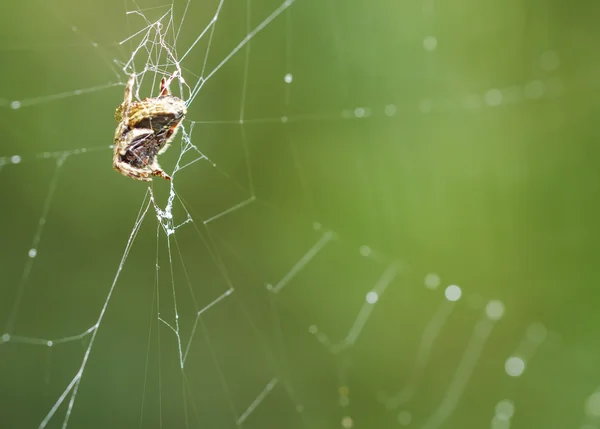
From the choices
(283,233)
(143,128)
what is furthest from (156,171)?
(283,233)

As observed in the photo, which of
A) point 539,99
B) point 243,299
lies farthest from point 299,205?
point 539,99

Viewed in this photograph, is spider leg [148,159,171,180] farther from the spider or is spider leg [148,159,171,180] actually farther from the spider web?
the spider web

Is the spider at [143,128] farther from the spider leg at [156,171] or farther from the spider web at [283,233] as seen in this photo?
the spider web at [283,233]

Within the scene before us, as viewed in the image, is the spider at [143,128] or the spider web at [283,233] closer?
the spider at [143,128]

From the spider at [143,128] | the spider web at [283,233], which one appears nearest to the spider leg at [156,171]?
the spider at [143,128]

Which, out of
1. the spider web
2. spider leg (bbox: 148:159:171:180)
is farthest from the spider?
the spider web

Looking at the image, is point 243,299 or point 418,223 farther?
point 243,299

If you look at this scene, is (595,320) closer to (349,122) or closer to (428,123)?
(428,123)
